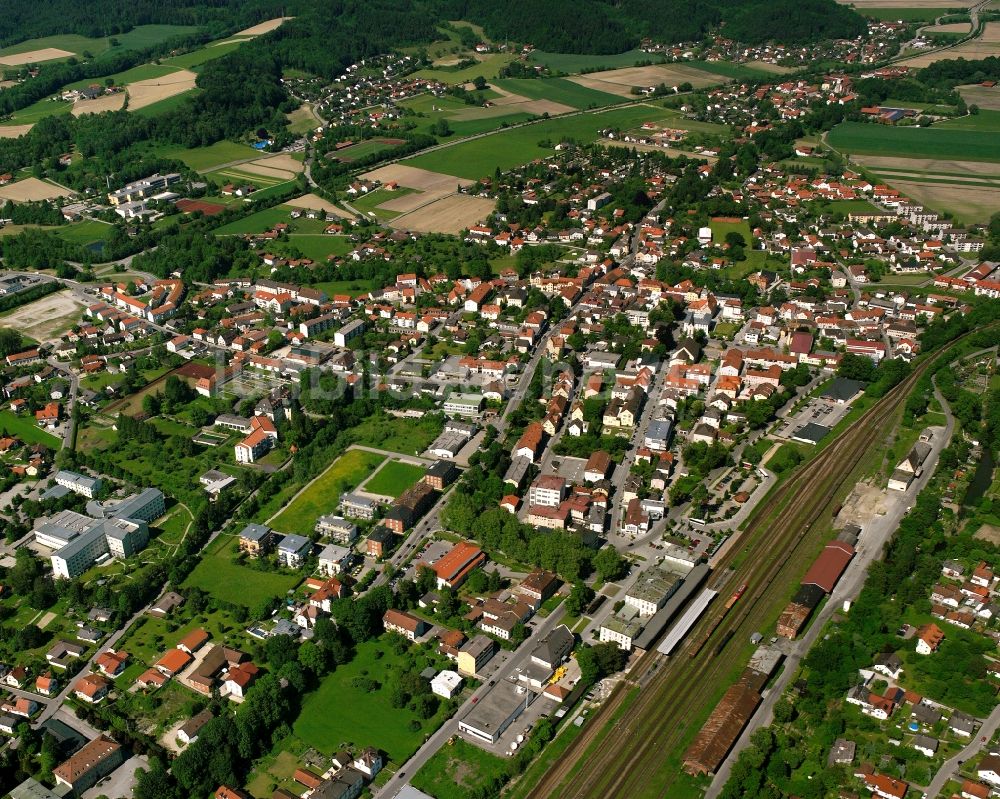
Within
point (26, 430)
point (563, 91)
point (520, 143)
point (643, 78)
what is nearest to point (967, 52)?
point (643, 78)

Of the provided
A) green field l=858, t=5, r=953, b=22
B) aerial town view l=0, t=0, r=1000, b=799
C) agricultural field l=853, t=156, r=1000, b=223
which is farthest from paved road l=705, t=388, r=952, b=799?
green field l=858, t=5, r=953, b=22

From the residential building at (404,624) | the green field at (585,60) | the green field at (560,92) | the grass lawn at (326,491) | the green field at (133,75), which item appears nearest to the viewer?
the residential building at (404,624)

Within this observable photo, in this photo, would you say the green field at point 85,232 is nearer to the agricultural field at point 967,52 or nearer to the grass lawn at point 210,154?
the grass lawn at point 210,154

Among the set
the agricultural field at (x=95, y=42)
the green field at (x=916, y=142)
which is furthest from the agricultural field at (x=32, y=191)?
the green field at (x=916, y=142)

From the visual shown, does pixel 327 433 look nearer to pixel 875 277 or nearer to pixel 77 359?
pixel 77 359

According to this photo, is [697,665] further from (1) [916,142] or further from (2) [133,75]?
(2) [133,75]

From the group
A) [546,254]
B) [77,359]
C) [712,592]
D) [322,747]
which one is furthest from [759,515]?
[77,359]

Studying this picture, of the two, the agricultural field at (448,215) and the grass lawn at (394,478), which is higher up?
the agricultural field at (448,215)
